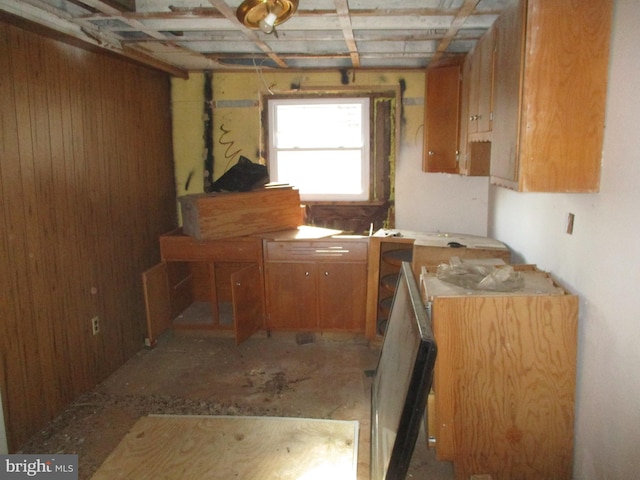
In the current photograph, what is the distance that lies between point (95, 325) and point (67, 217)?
29.7 inches

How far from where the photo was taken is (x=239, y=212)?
3789 millimetres

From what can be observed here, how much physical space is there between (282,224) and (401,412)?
3222 mm

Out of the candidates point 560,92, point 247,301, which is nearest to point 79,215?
point 247,301

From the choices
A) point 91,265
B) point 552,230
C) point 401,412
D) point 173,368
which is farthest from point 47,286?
point 552,230

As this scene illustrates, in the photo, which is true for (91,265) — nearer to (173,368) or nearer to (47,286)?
(47,286)

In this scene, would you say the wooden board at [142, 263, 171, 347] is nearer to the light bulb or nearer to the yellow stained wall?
the yellow stained wall

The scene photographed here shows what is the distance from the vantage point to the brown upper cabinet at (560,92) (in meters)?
1.87

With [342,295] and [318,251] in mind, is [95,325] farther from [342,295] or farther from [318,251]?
[342,295]

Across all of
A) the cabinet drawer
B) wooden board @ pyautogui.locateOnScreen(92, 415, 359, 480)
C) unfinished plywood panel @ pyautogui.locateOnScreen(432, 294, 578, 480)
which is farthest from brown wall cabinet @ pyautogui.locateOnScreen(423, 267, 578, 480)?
the cabinet drawer

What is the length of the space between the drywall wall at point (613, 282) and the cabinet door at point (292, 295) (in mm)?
2004

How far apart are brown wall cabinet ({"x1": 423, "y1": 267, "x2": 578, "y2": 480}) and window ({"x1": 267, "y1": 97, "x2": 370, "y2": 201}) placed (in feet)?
7.51

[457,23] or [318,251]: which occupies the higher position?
[457,23]

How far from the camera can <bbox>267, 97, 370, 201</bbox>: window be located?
4.20m

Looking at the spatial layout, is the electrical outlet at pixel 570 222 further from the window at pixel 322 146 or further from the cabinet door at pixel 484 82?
the window at pixel 322 146
